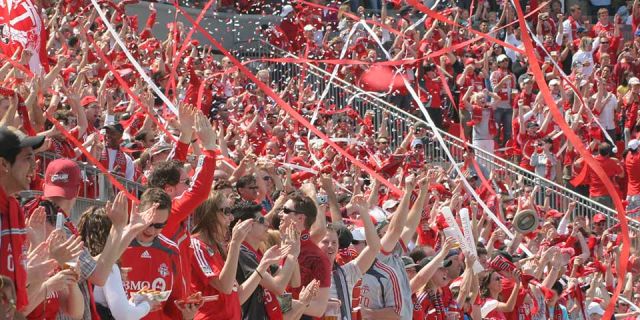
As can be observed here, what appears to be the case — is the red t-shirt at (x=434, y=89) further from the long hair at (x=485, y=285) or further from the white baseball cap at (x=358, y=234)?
the white baseball cap at (x=358, y=234)

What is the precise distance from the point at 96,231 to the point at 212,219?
93 centimetres

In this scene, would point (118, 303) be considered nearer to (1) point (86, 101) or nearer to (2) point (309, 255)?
(2) point (309, 255)

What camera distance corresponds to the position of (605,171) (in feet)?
64.3

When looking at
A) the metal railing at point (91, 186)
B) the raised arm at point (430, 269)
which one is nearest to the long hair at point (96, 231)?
the metal railing at point (91, 186)

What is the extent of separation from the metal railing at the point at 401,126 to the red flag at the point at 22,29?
5.90 metres

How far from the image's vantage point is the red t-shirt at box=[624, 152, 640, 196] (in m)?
19.5

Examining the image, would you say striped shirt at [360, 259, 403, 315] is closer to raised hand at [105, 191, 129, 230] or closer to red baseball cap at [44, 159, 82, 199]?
red baseball cap at [44, 159, 82, 199]

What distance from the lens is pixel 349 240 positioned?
9266 mm

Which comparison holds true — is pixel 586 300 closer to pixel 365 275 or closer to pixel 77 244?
pixel 365 275

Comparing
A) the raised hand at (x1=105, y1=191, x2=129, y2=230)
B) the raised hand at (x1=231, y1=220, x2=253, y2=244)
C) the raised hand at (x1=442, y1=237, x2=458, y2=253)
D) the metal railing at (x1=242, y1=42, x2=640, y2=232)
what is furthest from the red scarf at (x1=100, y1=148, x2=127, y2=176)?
the metal railing at (x1=242, y1=42, x2=640, y2=232)

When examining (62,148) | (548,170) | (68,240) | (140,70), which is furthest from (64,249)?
(548,170)

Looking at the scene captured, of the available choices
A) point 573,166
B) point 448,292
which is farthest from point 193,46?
point 448,292

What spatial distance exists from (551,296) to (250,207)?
4.36m

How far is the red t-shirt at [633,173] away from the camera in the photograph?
19.5m
